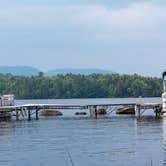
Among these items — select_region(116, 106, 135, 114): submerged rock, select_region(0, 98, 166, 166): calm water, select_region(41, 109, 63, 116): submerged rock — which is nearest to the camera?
select_region(0, 98, 166, 166): calm water

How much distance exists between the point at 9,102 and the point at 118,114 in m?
23.9

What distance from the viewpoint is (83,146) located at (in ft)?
238

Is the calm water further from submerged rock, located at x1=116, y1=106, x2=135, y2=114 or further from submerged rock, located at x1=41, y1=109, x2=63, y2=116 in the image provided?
submerged rock, located at x1=41, y1=109, x2=63, y2=116

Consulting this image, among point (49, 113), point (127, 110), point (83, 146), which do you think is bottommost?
point (83, 146)

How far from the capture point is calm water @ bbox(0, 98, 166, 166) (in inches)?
2320

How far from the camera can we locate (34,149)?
70.2m

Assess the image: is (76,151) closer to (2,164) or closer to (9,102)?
(2,164)

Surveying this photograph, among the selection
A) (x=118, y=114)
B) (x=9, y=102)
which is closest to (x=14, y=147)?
(x=9, y=102)

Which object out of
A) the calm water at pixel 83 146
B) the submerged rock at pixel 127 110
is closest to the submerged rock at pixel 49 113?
the submerged rock at pixel 127 110

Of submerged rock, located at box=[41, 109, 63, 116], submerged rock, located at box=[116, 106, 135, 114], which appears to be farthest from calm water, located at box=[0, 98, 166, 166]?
submerged rock, located at box=[41, 109, 63, 116]

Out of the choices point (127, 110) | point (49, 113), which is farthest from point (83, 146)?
point (49, 113)

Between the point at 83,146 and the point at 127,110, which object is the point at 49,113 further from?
the point at 83,146

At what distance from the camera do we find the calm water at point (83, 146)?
58938mm

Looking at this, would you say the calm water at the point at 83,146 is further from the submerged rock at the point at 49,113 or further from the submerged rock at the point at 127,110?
the submerged rock at the point at 49,113
